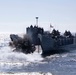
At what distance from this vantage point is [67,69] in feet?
186

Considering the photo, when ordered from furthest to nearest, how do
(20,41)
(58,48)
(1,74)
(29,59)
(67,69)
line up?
(58,48) < (20,41) < (29,59) < (67,69) < (1,74)

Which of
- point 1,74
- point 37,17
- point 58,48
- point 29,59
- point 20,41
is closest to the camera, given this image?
point 1,74

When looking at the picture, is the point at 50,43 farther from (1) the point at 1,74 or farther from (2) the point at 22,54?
(1) the point at 1,74

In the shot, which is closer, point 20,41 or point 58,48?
point 20,41

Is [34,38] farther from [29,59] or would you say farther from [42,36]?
[29,59]

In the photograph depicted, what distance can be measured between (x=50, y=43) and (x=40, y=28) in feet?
33.9

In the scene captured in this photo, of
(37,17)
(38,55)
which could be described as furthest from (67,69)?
(37,17)

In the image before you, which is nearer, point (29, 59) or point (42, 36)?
point (29, 59)

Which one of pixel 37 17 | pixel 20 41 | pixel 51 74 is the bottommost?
pixel 51 74

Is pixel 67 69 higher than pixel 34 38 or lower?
→ lower

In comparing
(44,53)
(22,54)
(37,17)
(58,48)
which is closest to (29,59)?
(22,54)

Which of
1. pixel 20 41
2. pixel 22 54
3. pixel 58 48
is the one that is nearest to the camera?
pixel 22 54

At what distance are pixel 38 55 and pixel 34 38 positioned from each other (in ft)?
59.0

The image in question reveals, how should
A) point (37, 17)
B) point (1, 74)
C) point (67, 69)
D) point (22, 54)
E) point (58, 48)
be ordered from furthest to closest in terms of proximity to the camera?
point (37, 17) < point (58, 48) < point (22, 54) < point (67, 69) < point (1, 74)
